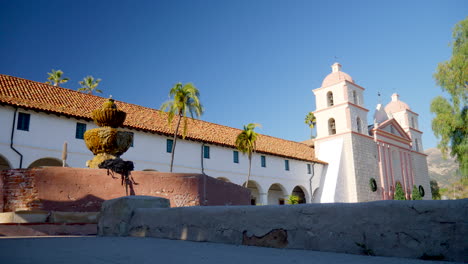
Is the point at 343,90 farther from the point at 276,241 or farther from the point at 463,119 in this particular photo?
the point at 276,241

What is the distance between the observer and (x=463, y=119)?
2305 cm

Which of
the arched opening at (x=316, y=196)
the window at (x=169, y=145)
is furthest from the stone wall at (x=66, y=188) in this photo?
the arched opening at (x=316, y=196)

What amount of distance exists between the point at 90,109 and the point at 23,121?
3.93 meters

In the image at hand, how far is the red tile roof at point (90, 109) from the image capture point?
1898 cm

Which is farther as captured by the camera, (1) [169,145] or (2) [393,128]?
(2) [393,128]

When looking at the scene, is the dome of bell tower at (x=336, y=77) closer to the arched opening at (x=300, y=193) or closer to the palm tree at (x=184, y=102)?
the arched opening at (x=300, y=193)

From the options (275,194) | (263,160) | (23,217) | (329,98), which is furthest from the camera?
(329,98)

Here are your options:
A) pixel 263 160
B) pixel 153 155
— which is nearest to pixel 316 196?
pixel 263 160

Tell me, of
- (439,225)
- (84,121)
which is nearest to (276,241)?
(439,225)

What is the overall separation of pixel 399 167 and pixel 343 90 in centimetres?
1096

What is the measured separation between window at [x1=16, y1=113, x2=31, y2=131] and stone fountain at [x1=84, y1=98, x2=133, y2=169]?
29.5 ft

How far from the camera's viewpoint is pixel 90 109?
21.7 m

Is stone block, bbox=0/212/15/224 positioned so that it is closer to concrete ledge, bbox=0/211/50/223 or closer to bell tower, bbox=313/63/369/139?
concrete ledge, bbox=0/211/50/223

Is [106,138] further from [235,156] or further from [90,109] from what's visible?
[235,156]
